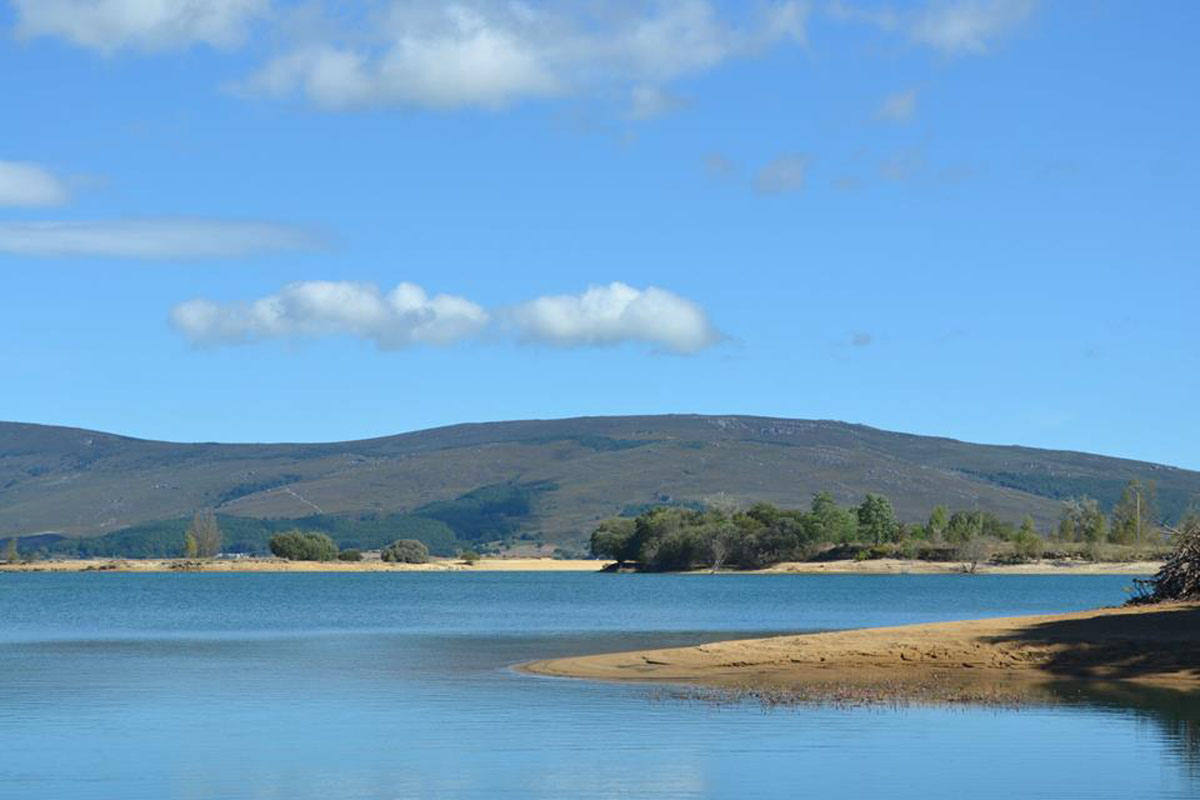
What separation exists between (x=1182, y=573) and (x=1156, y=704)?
70.9 ft

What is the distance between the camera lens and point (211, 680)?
61094mm

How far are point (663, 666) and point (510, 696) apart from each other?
32.3 ft

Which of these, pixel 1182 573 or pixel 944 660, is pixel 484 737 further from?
pixel 1182 573

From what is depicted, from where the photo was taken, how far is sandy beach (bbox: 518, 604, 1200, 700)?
55225 mm

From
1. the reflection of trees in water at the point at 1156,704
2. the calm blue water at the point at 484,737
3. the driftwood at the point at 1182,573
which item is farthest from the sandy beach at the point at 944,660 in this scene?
the calm blue water at the point at 484,737

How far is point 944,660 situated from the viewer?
198 feet

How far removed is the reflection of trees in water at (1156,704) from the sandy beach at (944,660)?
134 cm

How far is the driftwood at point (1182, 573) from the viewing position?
68.4 metres

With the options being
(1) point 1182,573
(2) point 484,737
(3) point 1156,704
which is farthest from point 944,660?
(2) point 484,737

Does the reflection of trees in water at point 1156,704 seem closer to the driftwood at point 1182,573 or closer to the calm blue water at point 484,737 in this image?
the calm blue water at point 484,737

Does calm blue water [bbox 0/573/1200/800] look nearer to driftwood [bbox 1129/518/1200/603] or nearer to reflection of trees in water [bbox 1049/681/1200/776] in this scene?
reflection of trees in water [bbox 1049/681/1200/776]

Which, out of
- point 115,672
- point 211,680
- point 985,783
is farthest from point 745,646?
point 985,783

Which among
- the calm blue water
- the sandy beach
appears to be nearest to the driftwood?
the sandy beach

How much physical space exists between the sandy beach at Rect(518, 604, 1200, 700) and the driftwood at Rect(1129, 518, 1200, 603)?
1987 millimetres
